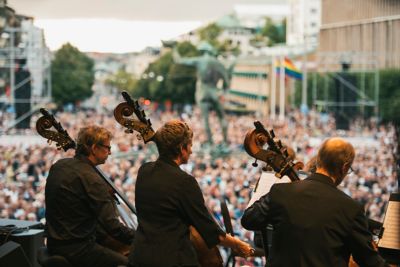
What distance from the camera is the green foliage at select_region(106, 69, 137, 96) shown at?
18442 millimetres

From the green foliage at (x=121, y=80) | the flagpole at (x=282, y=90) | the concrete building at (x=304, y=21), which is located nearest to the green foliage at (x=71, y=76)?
the green foliage at (x=121, y=80)

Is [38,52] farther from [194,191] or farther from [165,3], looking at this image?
[194,191]

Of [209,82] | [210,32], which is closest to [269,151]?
[209,82]

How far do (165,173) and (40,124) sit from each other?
1.05m

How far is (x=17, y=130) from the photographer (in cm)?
1189

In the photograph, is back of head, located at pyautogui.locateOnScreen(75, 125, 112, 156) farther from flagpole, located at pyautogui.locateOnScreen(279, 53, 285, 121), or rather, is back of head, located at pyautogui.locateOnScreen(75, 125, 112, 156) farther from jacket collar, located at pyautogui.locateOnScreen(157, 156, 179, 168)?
flagpole, located at pyautogui.locateOnScreen(279, 53, 285, 121)

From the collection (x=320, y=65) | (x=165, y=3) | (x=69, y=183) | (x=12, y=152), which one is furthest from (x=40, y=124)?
(x=320, y=65)

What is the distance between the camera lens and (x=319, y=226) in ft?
7.26

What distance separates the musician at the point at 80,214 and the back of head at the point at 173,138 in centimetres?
54

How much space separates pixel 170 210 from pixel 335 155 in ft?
1.93

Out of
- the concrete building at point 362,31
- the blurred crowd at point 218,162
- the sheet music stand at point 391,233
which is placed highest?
the concrete building at point 362,31

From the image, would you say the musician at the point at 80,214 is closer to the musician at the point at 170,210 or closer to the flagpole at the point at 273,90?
Result: the musician at the point at 170,210

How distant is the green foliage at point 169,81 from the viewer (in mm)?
20281

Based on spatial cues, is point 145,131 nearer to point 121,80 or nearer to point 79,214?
point 79,214
